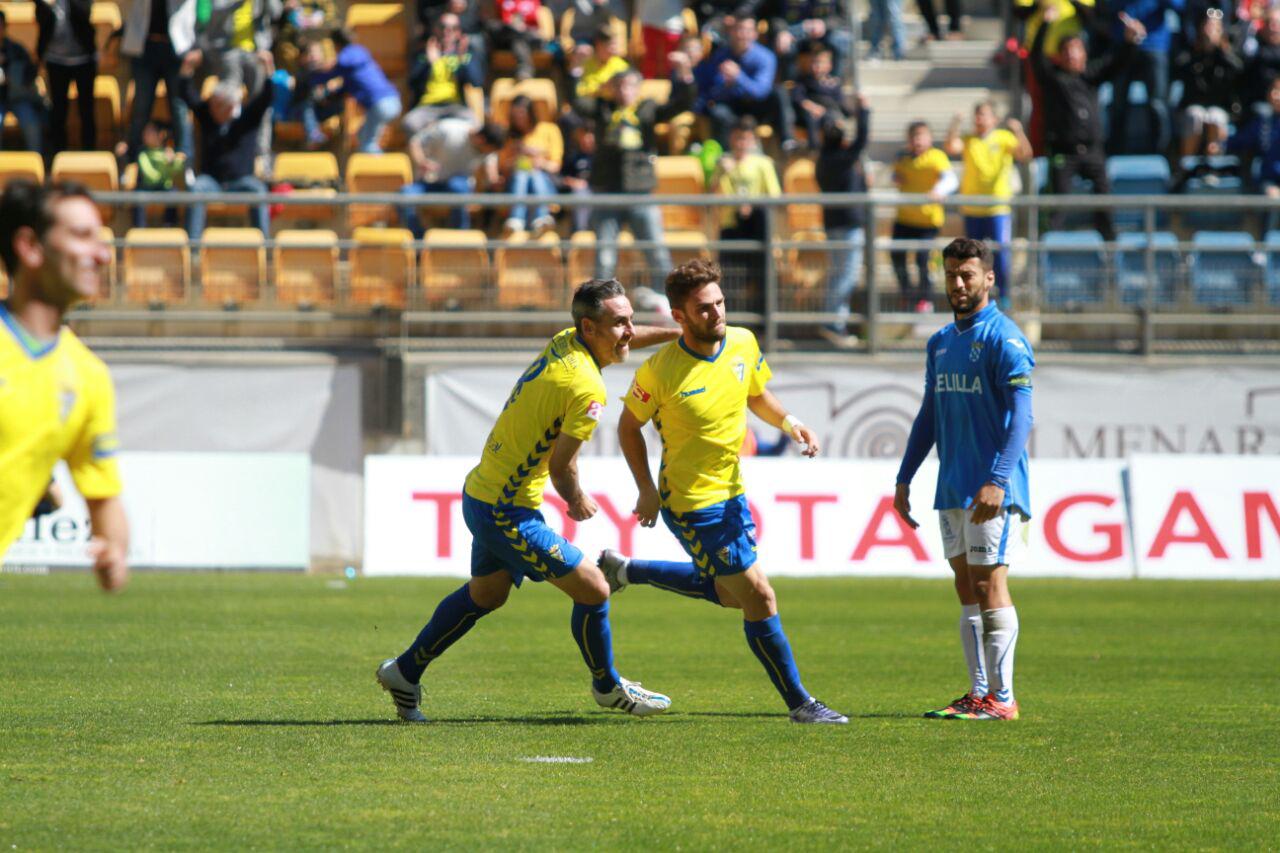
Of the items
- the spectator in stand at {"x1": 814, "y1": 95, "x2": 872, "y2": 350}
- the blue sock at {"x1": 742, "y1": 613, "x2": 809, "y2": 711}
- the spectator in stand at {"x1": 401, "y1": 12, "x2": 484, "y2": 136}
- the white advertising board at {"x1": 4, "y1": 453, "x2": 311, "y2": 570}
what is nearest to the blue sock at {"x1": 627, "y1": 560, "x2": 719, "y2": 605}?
the blue sock at {"x1": 742, "y1": 613, "x2": 809, "y2": 711}

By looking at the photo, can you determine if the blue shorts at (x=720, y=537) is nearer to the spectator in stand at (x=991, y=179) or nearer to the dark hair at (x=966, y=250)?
the dark hair at (x=966, y=250)

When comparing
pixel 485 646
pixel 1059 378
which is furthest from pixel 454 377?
pixel 485 646

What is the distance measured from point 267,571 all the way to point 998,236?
890 cm

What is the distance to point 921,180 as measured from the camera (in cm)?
2159

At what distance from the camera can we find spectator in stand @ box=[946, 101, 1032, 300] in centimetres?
2100

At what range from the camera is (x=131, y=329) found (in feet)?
68.7

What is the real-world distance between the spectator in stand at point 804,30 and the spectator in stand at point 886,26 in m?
1.19

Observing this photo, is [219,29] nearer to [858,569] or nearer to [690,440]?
[858,569]

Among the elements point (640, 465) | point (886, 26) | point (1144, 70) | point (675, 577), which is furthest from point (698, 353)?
point (886, 26)

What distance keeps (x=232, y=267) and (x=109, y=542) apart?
50.6 ft

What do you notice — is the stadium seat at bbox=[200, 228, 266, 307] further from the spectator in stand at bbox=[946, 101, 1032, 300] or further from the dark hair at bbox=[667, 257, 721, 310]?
the dark hair at bbox=[667, 257, 721, 310]

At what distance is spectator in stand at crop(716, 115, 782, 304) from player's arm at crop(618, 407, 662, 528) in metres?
11.7

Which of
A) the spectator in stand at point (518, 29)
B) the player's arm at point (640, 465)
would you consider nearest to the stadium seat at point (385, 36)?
the spectator in stand at point (518, 29)

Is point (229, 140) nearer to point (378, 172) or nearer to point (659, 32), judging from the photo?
point (378, 172)
